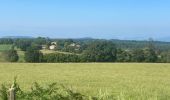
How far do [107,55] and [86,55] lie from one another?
3365 mm

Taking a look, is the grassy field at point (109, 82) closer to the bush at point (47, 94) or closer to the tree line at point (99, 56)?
the bush at point (47, 94)

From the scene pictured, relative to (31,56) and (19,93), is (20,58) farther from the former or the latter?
(19,93)

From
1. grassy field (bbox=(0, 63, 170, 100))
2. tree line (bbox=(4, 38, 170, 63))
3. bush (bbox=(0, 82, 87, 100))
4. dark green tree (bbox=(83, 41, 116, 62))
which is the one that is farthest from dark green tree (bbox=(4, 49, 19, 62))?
bush (bbox=(0, 82, 87, 100))

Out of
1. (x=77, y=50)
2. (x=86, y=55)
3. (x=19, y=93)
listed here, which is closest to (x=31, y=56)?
(x=86, y=55)

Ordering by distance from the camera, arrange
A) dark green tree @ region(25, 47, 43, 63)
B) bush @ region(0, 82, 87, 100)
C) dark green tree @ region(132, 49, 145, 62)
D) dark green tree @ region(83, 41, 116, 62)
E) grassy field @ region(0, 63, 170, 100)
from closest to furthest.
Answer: bush @ region(0, 82, 87, 100)
grassy field @ region(0, 63, 170, 100)
dark green tree @ region(25, 47, 43, 63)
dark green tree @ region(132, 49, 145, 62)
dark green tree @ region(83, 41, 116, 62)

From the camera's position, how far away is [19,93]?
24.6 ft

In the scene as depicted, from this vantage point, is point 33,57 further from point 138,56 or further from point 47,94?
point 47,94

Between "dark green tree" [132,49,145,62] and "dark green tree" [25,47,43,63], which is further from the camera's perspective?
"dark green tree" [132,49,145,62]

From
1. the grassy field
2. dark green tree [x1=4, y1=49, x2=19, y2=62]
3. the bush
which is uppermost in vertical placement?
the bush

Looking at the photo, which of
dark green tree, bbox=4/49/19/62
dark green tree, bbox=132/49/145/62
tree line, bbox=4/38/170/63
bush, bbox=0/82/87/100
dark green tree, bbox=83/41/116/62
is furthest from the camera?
dark green tree, bbox=4/49/19/62

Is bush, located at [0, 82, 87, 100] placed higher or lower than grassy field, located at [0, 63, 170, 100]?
higher

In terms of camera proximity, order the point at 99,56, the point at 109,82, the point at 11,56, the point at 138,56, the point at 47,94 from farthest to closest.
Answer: the point at 99,56
the point at 11,56
the point at 138,56
the point at 109,82
the point at 47,94

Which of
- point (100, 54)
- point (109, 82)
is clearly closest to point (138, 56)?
point (100, 54)

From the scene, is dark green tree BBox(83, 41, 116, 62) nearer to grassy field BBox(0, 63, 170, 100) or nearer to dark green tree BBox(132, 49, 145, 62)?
dark green tree BBox(132, 49, 145, 62)
